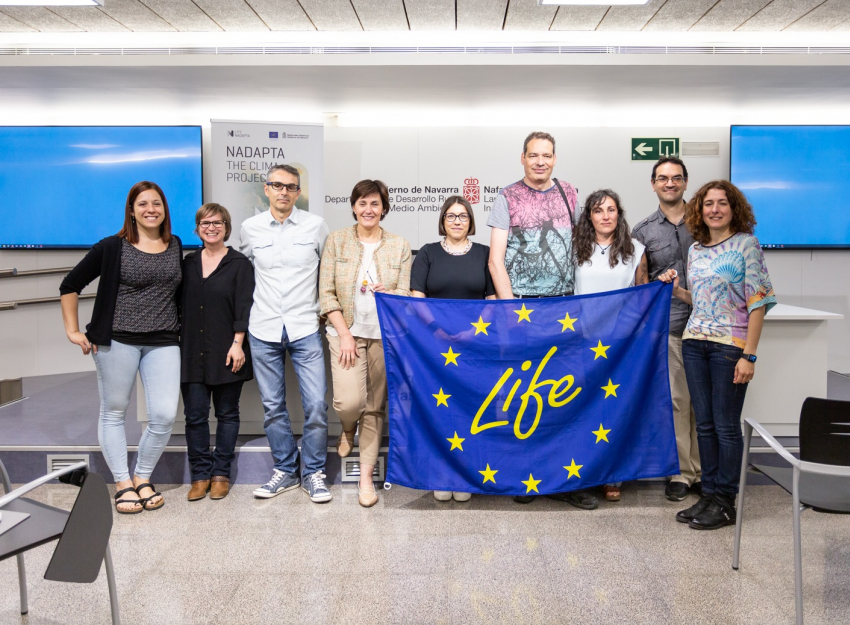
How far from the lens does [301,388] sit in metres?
3.28

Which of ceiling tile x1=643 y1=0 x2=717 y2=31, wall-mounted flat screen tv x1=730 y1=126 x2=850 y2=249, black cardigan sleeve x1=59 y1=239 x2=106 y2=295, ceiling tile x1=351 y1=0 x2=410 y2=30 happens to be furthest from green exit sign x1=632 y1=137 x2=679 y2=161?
black cardigan sleeve x1=59 y1=239 x2=106 y2=295

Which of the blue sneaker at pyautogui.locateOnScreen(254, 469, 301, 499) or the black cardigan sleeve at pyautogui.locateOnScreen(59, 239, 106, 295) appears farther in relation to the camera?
the blue sneaker at pyautogui.locateOnScreen(254, 469, 301, 499)

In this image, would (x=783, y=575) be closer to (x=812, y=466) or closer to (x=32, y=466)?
(x=812, y=466)

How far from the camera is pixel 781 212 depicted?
5973 millimetres

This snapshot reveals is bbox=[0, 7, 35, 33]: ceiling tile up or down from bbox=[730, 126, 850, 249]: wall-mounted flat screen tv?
up

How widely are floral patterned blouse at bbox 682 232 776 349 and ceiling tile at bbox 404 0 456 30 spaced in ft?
10.3

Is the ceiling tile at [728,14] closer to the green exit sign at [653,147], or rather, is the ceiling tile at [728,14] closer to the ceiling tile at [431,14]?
the green exit sign at [653,147]

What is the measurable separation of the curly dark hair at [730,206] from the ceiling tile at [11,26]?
18.1 feet

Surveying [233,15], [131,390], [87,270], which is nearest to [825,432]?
[131,390]

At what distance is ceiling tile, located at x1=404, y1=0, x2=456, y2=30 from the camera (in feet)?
15.9

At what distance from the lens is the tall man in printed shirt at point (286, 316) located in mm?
3205

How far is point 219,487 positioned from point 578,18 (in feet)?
14.8

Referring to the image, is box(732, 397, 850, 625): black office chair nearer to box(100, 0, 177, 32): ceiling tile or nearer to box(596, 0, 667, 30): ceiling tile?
box(596, 0, 667, 30): ceiling tile

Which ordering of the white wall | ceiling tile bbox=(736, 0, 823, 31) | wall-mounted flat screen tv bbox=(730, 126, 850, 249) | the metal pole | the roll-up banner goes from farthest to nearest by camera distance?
wall-mounted flat screen tv bbox=(730, 126, 850, 249) → the white wall → the roll-up banner → ceiling tile bbox=(736, 0, 823, 31) → the metal pole
